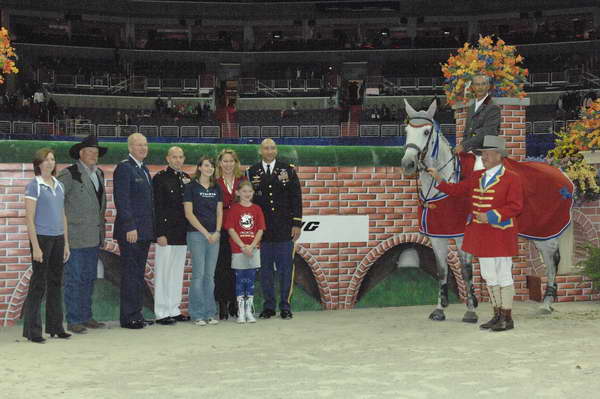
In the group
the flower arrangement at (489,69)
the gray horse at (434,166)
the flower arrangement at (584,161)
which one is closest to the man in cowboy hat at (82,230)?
the gray horse at (434,166)

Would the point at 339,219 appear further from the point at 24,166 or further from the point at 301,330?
the point at 24,166

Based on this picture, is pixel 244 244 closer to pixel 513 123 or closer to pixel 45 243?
pixel 45 243

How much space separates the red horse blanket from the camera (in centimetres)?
825

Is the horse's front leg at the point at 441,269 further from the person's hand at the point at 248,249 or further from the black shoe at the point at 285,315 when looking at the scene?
the person's hand at the point at 248,249

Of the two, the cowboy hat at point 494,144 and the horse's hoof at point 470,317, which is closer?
the cowboy hat at point 494,144

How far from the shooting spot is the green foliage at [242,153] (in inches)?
320

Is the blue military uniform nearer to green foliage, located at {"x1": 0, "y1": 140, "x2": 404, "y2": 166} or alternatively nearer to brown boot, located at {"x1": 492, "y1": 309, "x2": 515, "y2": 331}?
green foliage, located at {"x1": 0, "y1": 140, "x2": 404, "y2": 166}

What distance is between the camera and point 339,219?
367 inches

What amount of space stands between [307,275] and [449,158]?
A: 7.51ft

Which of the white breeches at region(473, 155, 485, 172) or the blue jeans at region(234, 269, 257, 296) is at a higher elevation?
the white breeches at region(473, 155, 485, 172)

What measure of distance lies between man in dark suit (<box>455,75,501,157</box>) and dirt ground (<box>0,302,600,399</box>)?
74.5 inches

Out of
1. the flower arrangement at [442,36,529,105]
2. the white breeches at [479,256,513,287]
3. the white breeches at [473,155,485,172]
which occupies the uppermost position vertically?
the flower arrangement at [442,36,529,105]

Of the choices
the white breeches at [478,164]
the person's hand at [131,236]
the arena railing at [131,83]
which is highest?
the arena railing at [131,83]

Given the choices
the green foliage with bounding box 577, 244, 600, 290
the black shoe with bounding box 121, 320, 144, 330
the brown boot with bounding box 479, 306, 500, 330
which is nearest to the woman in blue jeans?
the black shoe with bounding box 121, 320, 144, 330
